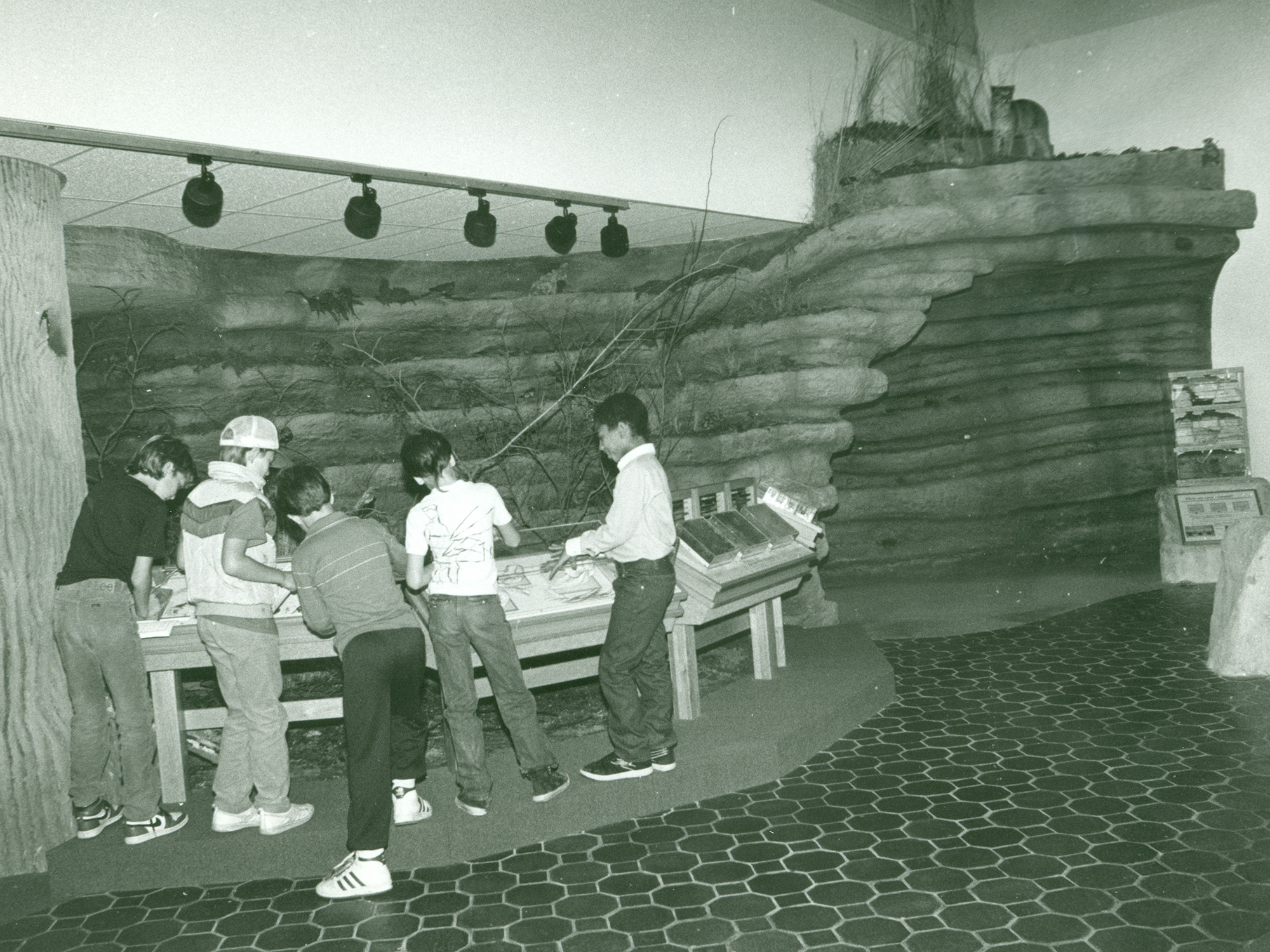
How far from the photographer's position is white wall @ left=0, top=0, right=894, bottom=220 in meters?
4.84

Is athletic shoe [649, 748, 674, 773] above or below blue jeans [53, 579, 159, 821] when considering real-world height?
below

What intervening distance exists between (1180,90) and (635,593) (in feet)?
26.8

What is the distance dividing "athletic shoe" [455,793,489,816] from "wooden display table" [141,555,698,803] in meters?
0.68

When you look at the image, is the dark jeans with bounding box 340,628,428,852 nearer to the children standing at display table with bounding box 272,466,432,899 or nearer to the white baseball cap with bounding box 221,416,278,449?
the children standing at display table with bounding box 272,466,432,899

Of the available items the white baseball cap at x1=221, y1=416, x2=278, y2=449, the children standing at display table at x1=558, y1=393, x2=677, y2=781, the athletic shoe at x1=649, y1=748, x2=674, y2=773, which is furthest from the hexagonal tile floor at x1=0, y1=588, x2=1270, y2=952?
the white baseball cap at x1=221, y1=416, x2=278, y2=449

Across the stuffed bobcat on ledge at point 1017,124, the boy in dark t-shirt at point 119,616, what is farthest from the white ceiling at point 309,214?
the stuffed bobcat on ledge at point 1017,124

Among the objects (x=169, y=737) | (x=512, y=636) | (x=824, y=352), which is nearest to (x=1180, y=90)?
(x=824, y=352)

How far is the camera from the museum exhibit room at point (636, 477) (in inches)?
169

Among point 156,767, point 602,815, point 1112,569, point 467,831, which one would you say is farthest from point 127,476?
point 1112,569

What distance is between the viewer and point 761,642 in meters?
Answer: 6.56

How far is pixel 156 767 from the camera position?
5152 mm

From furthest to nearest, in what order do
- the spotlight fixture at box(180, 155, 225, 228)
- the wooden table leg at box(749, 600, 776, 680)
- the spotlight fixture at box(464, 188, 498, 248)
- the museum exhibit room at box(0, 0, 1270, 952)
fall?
the spotlight fixture at box(464, 188, 498, 248), the wooden table leg at box(749, 600, 776, 680), the spotlight fixture at box(180, 155, 225, 228), the museum exhibit room at box(0, 0, 1270, 952)

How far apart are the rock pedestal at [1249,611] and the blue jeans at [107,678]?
241 inches

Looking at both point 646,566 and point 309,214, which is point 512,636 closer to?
point 646,566
